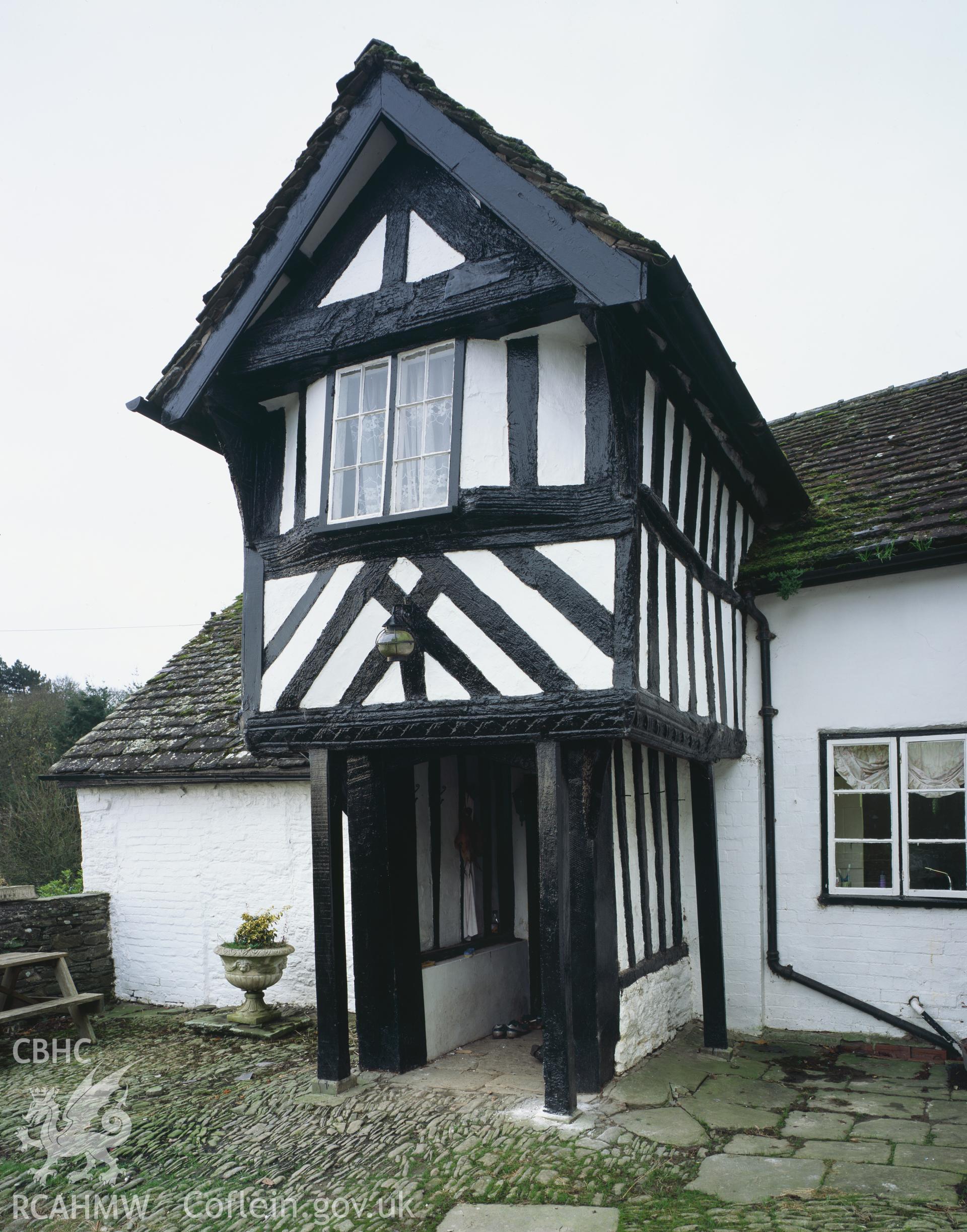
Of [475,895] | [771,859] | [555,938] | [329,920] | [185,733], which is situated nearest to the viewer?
[555,938]

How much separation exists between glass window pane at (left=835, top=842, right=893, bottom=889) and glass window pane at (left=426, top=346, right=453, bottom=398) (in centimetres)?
504

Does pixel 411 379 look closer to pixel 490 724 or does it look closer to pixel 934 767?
→ pixel 490 724

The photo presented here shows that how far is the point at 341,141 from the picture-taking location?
6492mm

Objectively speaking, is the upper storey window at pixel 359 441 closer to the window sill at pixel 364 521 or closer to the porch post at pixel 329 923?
the window sill at pixel 364 521

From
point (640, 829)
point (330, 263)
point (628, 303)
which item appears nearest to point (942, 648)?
point (640, 829)

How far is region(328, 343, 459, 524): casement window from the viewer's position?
Result: 6.36 metres

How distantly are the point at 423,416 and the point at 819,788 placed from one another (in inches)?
184

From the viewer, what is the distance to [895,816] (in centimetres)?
768

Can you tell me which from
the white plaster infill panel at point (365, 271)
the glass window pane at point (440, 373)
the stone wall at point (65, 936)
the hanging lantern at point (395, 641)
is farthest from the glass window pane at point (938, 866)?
the stone wall at point (65, 936)

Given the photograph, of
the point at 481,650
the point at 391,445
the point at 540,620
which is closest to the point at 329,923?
the point at 481,650

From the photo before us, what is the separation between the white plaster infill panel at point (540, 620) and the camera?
5777mm

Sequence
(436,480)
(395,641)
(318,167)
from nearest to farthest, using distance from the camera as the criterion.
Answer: (395,641), (436,480), (318,167)

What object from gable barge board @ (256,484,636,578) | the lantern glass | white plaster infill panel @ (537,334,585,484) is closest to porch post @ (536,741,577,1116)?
the lantern glass

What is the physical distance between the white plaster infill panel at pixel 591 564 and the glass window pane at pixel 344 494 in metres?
1.53
